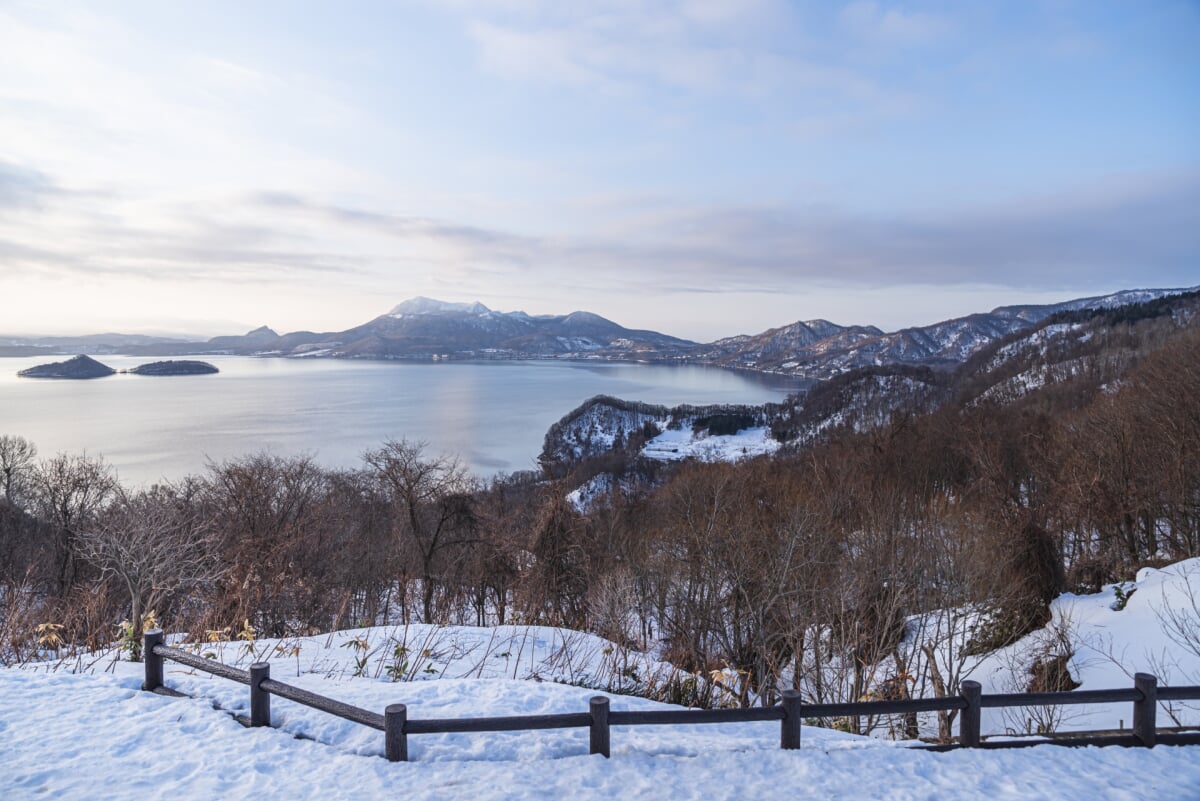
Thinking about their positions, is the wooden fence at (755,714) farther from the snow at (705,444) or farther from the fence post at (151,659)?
the snow at (705,444)

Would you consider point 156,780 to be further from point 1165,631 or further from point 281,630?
point 1165,631

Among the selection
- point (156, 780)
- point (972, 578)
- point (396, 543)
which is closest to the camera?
point (156, 780)

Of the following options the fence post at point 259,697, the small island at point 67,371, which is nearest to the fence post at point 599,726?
the fence post at point 259,697

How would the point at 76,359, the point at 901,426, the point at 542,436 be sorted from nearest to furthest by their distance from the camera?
the point at 901,426 < the point at 542,436 < the point at 76,359

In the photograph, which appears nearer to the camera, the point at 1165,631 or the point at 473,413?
the point at 1165,631

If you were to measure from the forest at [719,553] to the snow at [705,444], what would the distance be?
66835mm

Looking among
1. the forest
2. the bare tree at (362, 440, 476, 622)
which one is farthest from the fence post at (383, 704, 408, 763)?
the bare tree at (362, 440, 476, 622)

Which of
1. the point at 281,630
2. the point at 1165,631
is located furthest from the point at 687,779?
the point at 1165,631

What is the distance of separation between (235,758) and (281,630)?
9559 millimetres

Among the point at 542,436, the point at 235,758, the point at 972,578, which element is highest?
the point at 235,758

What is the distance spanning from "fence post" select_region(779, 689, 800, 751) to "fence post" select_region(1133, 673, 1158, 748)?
3.28m

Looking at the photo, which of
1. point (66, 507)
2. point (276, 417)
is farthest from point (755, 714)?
point (276, 417)

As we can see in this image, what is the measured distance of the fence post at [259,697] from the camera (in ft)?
19.4

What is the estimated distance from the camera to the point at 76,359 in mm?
197250
